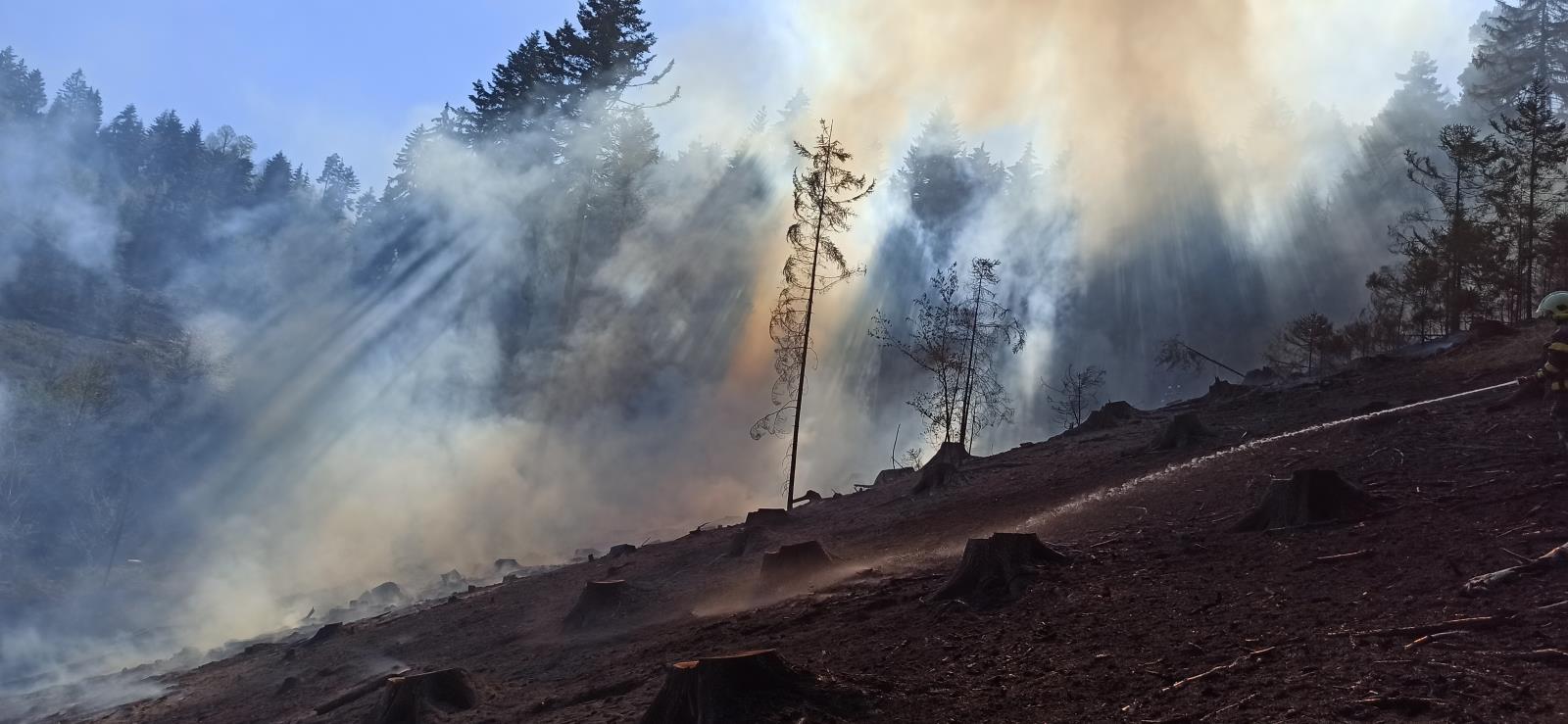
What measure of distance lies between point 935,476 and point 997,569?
10.1 meters

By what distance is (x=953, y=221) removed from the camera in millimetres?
57812

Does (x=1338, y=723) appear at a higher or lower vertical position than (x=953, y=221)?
lower

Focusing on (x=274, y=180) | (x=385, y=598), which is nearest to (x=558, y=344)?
(x=385, y=598)

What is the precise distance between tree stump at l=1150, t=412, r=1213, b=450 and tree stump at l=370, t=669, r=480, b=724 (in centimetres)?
1309

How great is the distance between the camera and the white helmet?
34.9ft

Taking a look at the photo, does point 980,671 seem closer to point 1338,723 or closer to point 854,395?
point 1338,723

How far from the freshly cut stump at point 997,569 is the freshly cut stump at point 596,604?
590 centimetres

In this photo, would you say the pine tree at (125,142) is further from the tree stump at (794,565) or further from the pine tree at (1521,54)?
the pine tree at (1521,54)

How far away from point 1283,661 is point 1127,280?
52.8 m

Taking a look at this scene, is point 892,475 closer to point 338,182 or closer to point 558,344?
point 558,344

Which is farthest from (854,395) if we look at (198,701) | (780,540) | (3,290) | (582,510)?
(3,290)

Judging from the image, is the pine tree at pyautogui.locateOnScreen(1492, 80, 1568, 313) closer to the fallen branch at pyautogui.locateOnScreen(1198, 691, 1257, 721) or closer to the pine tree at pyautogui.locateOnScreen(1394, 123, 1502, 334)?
the pine tree at pyautogui.locateOnScreen(1394, 123, 1502, 334)

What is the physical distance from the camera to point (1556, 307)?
35.2ft

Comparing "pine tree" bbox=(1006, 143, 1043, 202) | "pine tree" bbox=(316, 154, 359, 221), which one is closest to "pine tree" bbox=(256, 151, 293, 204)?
"pine tree" bbox=(316, 154, 359, 221)
